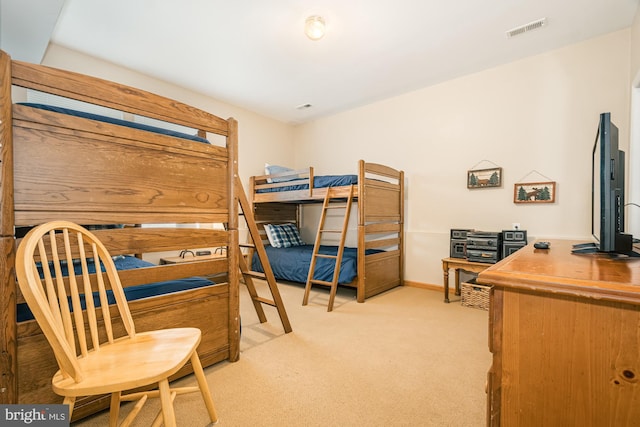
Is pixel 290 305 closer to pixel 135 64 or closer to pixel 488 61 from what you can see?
pixel 135 64

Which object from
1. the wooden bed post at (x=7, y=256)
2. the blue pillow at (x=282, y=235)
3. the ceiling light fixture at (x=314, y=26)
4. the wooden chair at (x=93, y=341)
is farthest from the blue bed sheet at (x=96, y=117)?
the blue pillow at (x=282, y=235)

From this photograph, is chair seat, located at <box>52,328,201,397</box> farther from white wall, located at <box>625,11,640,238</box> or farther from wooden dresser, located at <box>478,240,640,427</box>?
white wall, located at <box>625,11,640,238</box>

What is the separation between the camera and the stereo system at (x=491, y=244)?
2.96 metres

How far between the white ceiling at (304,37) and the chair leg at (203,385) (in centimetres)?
254

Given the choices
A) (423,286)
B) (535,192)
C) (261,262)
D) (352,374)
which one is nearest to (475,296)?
(423,286)

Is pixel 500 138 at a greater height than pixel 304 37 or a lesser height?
lesser

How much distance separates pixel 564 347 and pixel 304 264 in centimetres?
322

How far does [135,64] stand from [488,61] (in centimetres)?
390

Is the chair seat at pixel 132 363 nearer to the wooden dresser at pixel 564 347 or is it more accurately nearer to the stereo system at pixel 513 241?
the wooden dresser at pixel 564 347

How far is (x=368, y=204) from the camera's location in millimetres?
3391

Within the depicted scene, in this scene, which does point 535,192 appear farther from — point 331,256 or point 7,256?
point 7,256

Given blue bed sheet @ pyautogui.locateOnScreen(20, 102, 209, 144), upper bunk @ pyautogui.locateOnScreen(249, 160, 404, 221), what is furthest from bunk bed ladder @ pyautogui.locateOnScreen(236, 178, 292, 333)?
upper bunk @ pyautogui.locateOnScreen(249, 160, 404, 221)

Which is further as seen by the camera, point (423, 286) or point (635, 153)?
point (423, 286)

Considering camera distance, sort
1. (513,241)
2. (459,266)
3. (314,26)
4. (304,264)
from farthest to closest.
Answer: (304,264) → (459,266) → (513,241) → (314,26)
